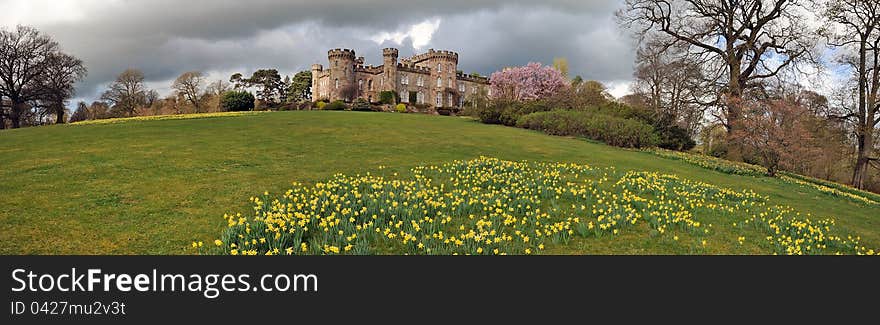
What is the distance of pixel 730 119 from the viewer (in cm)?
2289

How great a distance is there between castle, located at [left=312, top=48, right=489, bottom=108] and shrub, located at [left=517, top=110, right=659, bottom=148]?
1748 inches

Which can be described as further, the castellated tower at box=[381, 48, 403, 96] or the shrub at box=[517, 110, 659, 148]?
the castellated tower at box=[381, 48, 403, 96]

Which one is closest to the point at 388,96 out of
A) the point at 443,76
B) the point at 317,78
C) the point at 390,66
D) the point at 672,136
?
the point at 390,66

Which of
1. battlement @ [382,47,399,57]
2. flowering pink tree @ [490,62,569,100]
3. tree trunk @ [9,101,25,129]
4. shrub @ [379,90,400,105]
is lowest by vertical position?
tree trunk @ [9,101,25,129]

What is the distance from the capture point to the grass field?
20.9ft

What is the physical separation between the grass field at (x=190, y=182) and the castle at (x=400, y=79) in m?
54.2

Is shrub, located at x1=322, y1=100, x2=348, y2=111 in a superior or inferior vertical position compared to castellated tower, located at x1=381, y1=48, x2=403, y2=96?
inferior

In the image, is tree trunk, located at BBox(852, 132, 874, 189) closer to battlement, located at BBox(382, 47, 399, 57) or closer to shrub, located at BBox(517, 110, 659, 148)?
shrub, located at BBox(517, 110, 659, 148)

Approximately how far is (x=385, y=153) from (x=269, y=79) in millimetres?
74559

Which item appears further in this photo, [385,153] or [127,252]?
[385,153]

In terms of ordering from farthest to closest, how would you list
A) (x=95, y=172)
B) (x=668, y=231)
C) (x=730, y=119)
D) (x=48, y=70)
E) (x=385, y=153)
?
1. (x=48, y=70)
2. (x=730, y=119)
3. (x=385, y=153)
4. (x=95, y=172)
5. (x=668, y=231)

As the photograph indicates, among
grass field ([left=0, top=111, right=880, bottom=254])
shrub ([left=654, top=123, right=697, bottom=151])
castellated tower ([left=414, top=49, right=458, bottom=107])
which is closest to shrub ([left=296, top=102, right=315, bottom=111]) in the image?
castellated tower ([left=414, top=49, right=458, bottom=107])
